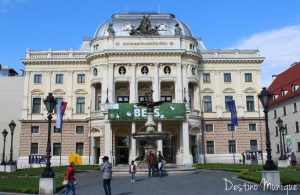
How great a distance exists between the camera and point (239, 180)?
24.9 metres

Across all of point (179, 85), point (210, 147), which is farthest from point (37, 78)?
point (210, 147)

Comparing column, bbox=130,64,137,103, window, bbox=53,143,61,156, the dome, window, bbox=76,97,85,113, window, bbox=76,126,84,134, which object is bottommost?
window, bbox=53,143,61,156

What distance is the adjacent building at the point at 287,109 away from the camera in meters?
57.0

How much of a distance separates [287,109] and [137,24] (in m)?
28.8

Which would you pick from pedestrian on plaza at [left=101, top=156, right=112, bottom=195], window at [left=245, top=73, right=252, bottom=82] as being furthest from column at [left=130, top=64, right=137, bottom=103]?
pedestrian on plaza at [left=101, top=156, right=112, bottom=195]

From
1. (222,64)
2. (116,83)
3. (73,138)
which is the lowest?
(73,138)

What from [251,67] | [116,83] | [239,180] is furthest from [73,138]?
[239,180]

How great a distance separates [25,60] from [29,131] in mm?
11502

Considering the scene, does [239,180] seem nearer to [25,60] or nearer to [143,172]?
[143,172]

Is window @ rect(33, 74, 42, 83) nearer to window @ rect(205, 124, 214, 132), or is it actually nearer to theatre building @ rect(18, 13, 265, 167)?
theatre building @ rect(18, 13, 265, 167)

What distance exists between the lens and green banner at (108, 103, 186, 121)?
50375 millimetres

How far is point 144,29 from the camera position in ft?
186

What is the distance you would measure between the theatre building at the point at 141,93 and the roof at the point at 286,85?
6.23 m

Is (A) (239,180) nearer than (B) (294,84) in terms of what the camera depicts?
Yes
